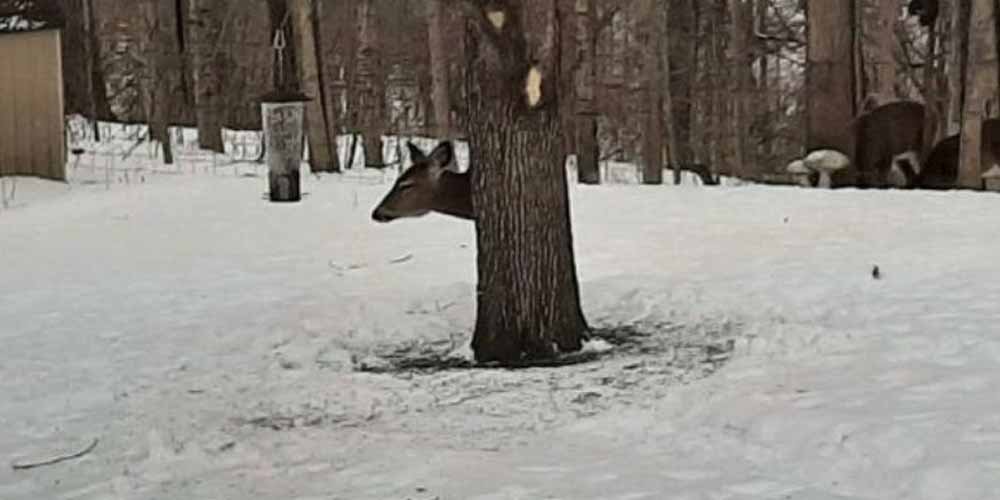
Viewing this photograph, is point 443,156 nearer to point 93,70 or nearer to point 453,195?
point 453,195

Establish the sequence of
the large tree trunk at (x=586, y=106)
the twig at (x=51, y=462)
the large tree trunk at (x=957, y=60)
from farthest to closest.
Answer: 1. the large tree trunk at (x=586, y=106)
2. the large tree trunk at (x=957, y=60)
3. the twig at (x=51, y=462)

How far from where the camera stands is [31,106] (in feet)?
55.3

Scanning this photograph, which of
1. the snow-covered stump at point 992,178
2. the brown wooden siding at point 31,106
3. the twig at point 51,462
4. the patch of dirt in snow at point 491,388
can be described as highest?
the brown wooden siding at point 31,106

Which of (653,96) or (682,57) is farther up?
(682,57)

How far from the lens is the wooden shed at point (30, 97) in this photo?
16.5 metres

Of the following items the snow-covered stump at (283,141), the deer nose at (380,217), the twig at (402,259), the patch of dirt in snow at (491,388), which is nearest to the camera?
the patch of dirt in snow at (491,388)

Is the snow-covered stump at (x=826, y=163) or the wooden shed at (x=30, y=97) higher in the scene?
the wooden shed at (x=30, y=97)

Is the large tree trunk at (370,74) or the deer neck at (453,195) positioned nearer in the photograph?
the deer neck at (453,195)

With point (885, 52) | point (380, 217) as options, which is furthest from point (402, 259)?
point (885, 52)

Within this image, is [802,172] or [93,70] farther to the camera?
[93,70]

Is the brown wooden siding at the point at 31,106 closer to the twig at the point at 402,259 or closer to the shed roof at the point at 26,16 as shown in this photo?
the shed roof at the point at 26,16

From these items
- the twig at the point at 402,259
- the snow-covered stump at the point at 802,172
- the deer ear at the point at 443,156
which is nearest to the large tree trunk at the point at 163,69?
the snow-covered stump at the point at 802,172

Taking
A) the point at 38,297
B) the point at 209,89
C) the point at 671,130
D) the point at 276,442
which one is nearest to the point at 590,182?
the point at 671,130

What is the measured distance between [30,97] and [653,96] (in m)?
8.13
